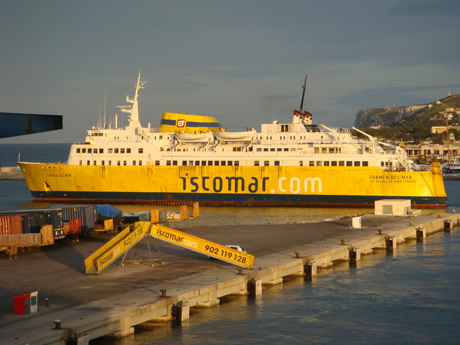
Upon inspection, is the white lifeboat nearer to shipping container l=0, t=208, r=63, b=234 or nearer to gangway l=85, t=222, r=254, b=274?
shipping container l=0, t=208, r=63, b=234

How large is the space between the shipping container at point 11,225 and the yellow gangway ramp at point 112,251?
7789mm

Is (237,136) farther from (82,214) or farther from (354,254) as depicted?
(354,254)

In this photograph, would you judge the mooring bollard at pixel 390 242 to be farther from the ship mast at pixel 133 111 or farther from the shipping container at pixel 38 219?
the ship mast at pixel 133 111

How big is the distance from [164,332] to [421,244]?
22.7 meters

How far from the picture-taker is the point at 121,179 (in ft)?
217

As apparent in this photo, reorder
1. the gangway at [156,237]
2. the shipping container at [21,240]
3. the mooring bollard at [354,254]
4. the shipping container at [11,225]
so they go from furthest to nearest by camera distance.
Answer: the mooring bollard at [354,254] < the shipping container at [11,225] < the shipping container at [21,240] < the gangway at [156,237]

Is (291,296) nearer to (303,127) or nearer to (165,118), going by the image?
(303,127)

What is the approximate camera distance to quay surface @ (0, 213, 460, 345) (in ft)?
58.6

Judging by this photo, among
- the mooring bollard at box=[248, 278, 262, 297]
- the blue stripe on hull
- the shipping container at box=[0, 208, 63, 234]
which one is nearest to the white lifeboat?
the blue stripe on hull

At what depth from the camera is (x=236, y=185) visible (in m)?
63.1

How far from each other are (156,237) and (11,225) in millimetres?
9750

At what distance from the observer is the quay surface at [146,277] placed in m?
17.9

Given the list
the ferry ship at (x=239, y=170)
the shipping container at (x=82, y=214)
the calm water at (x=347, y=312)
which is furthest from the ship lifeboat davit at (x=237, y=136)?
the calm water at (x=347, y=312)

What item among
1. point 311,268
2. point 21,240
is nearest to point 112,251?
point 21,240
